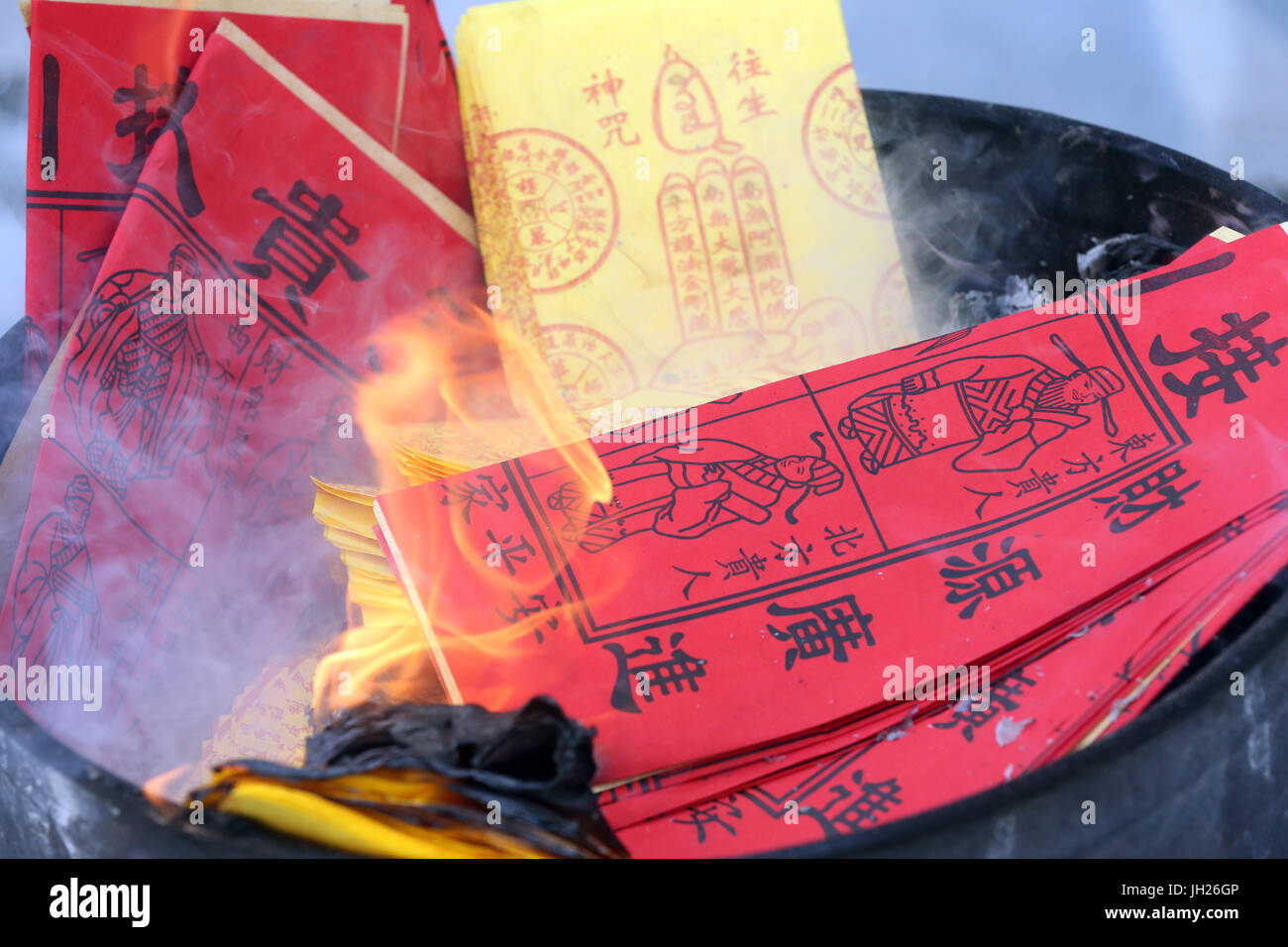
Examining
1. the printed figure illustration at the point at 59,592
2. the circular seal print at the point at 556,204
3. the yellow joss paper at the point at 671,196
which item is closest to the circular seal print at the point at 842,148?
the yellow joss paper at the point at 671,196

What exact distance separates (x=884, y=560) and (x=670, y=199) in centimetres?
79

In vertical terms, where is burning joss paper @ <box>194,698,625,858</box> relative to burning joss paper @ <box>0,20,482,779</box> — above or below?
below

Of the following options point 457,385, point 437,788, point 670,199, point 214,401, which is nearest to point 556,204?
point 670,199

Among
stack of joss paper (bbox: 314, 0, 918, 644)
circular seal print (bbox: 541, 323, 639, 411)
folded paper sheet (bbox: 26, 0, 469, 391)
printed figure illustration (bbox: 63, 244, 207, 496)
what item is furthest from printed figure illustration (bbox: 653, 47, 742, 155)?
printed figure illustration (bbox: 63, 244, 207, 496)

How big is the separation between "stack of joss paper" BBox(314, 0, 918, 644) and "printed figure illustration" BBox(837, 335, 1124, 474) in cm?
41

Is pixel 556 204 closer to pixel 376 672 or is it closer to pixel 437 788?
pixel 376 672

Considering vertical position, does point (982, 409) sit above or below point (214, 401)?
below

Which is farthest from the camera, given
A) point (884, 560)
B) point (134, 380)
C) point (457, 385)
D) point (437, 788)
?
point (457, 385)

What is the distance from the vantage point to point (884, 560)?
1.04 meters

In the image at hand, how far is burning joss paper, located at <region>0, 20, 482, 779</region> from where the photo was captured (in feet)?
3.85

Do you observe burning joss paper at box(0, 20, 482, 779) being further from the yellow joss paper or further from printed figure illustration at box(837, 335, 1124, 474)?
printed figure illustration at box(837, 335, 1124, 474)

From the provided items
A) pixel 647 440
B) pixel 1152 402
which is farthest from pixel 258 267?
pixel 1152 402

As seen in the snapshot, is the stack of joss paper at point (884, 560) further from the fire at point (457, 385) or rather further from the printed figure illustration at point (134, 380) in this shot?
the printed figure illustration at point (134, 380)
